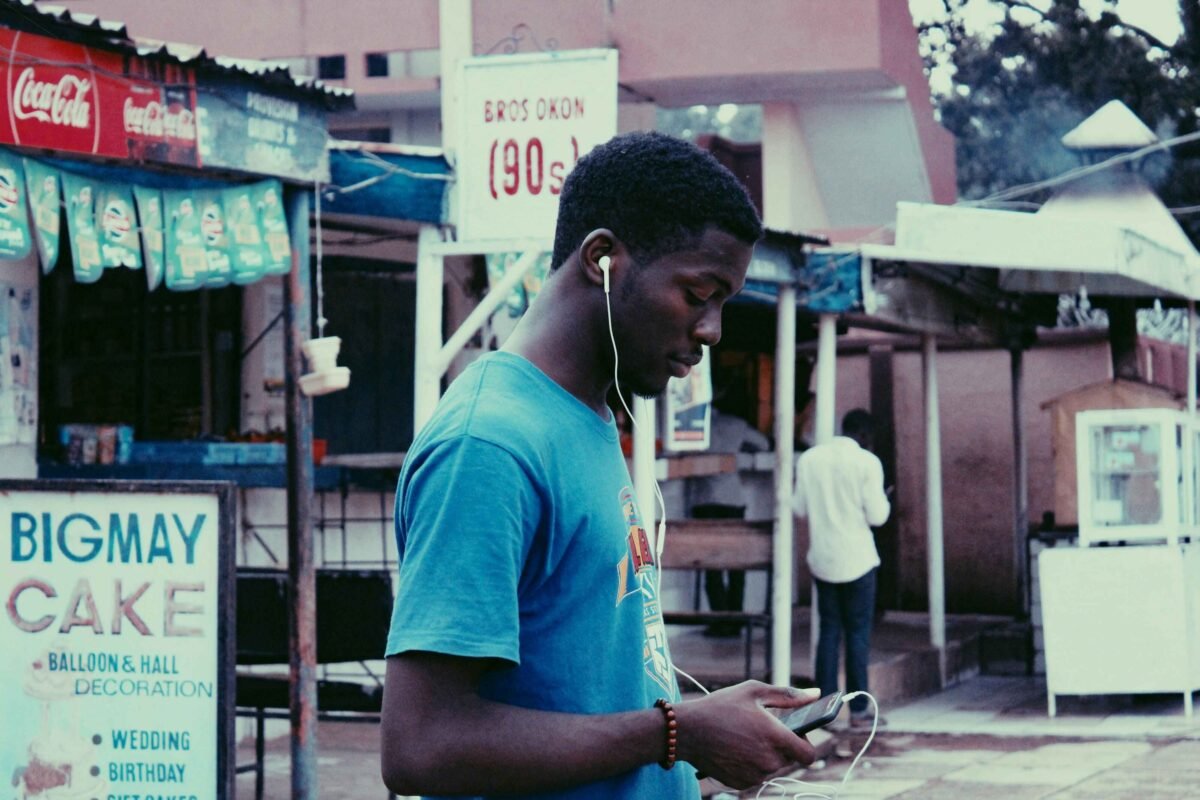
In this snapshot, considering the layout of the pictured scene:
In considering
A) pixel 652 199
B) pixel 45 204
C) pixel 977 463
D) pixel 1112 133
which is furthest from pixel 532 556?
pixel 977 463

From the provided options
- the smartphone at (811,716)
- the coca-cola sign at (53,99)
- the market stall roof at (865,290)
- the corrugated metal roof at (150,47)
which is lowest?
the smartphone at (811,716)

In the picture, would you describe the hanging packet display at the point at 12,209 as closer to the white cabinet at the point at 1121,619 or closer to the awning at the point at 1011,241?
the awning at the point at 1011,241

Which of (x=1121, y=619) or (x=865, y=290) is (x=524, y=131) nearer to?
Answer: (x=865, y=290)

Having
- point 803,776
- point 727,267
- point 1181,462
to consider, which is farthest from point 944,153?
point 727,267

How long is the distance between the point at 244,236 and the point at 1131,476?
6.66m

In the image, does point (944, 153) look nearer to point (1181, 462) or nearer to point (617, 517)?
point (1181, 462)

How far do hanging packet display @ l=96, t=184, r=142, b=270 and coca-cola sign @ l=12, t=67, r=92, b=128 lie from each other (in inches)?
15.2

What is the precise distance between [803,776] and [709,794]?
136 cm

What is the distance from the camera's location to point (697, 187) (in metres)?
2.45

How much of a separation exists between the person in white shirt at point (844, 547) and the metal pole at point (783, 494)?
24cm

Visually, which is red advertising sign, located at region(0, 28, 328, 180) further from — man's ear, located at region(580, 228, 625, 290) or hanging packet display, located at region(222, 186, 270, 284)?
man's ear, located at region(580, 228, 625, 290)

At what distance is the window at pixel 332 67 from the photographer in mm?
16612

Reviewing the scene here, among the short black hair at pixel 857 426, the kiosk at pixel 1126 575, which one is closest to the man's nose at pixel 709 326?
the short black hair at pixel 857 426

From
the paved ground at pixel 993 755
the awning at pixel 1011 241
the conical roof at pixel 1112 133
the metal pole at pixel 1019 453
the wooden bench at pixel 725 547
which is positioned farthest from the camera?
the metal pole at pixel 1019 453
